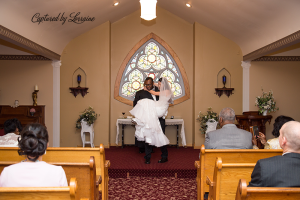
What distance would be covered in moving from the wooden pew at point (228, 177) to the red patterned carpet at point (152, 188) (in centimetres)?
154

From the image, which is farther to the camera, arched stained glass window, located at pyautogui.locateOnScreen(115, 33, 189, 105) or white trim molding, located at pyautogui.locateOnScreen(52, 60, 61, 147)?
arched stained glass window, located at pyautogui.locateOnScreen(115, 33, 189, 105)

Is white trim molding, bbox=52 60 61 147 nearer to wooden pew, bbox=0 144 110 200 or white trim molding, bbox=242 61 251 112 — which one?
wooden pew, bbox=0 144 110 200

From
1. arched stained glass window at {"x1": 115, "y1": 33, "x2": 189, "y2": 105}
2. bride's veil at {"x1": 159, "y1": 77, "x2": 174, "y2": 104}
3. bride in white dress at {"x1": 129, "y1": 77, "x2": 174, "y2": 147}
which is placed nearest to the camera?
bride in white dress at {"x1": 129, "y1": 77, "x2": 174, "y2": 147}

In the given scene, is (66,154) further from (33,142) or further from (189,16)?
(189,16)

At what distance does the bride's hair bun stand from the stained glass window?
5720 millimetres

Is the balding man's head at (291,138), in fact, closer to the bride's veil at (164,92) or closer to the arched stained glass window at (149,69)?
the bride's veil at (164,92)

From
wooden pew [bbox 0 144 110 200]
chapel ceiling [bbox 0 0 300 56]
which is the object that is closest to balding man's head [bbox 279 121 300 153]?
wooden pew [bbox 0 144 110 200]

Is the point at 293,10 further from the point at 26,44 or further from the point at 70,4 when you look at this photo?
the point at 26,44

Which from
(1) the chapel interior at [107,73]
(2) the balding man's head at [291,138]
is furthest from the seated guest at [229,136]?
(1) the chapel interior at [107,73]

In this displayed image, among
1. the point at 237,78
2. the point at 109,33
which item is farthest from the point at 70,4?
the point at 237,78

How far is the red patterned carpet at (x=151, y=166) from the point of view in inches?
183

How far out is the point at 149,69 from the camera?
764cm

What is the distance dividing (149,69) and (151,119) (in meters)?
3.01

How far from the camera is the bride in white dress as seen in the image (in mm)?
4883
